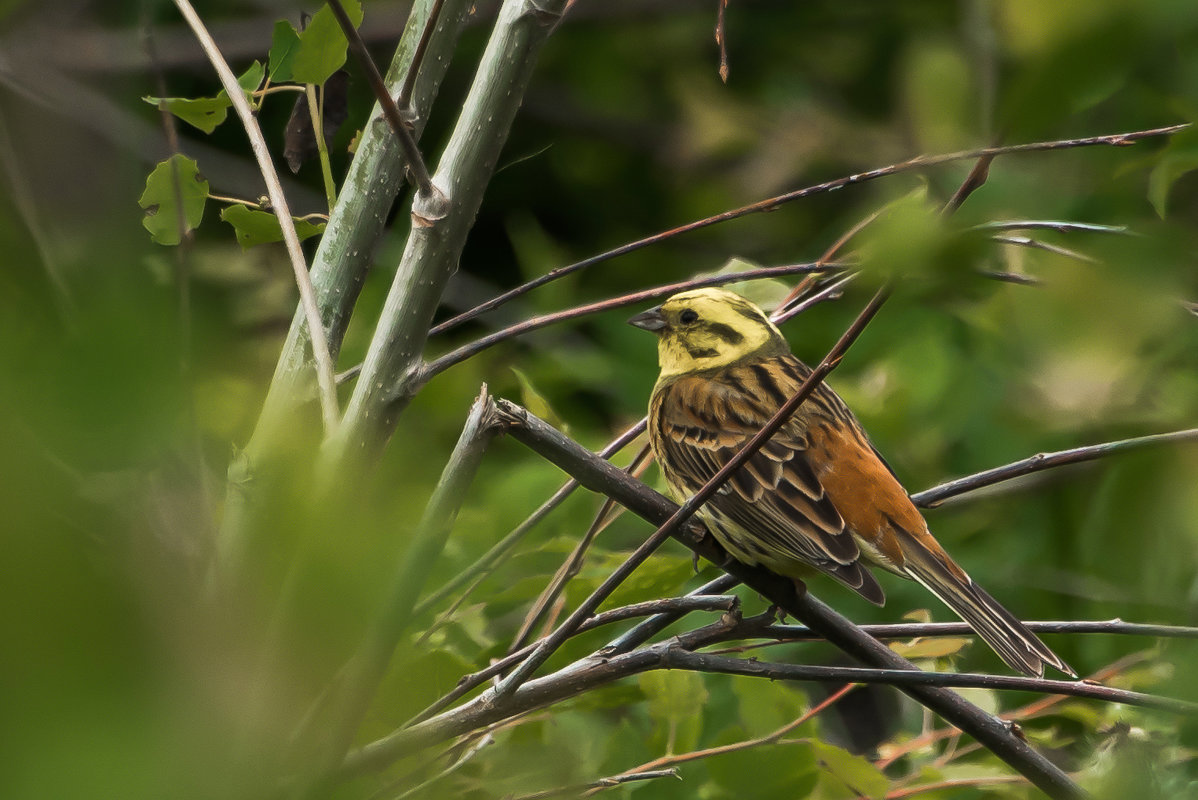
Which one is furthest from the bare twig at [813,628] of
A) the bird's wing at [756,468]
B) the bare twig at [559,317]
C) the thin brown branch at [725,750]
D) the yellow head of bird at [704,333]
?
the yellow head of bird at [704,333]

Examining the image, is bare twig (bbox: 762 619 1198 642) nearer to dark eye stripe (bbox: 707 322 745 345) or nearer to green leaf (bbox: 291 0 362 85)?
green leaf (bbox: 291 0 362 85)

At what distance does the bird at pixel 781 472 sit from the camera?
94.1 inches

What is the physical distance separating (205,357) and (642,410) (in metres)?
3.44

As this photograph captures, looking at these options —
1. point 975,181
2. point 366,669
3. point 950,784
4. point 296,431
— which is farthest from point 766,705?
point 296,431

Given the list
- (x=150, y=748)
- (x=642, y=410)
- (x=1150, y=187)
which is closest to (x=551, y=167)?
(x=642, y=410)

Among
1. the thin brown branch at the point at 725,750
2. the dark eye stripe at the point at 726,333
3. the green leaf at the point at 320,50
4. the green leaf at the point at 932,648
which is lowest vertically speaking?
the green leaf at the point at 932,648

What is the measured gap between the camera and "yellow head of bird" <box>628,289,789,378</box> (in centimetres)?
307

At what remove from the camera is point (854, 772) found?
1948 millimetres

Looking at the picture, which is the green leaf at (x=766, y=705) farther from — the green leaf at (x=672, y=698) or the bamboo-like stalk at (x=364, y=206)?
the bamboo-like stalk at (x=364, y=206)

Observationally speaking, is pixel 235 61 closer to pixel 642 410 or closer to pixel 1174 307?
pixel 642 410

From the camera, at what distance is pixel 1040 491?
11.5 feet

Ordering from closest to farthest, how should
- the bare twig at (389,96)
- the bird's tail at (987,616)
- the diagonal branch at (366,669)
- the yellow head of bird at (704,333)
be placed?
the diagonal branch at (366,669) < the bare twig at (389,96) < the bird's tail at (987,616) < the yellow head of bird at (704,333)

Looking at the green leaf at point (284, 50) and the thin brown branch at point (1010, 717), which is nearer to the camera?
the green leaf at point (284, 50)

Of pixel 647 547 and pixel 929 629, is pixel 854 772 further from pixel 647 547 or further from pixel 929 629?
pixel 647 547
